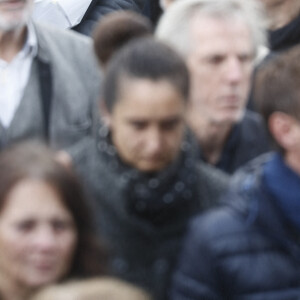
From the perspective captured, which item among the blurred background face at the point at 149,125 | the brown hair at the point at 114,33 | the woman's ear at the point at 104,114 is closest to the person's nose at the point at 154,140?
the blurred background face at the point at 149,125

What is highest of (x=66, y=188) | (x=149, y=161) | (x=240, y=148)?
(x=66, y=188)

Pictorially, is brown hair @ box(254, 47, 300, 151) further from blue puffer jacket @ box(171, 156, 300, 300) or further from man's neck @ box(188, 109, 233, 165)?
man's neck @ box(188, 109, 233, 165)

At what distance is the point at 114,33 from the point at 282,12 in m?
1.30

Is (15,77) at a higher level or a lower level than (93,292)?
lower

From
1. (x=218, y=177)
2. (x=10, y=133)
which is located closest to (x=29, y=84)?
(x=10, y=133)

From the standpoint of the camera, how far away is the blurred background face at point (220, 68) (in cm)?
385

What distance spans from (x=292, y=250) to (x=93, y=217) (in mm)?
546

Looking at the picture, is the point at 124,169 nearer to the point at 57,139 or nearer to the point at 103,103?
the point at 103,103

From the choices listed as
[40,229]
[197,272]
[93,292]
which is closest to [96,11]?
[197,272]

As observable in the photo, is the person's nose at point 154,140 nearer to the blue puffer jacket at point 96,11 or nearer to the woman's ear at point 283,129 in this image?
the woman's ear at point 283,129

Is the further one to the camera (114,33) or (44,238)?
(114,33)

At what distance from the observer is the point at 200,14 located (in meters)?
4.04

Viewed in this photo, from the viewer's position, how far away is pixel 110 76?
335 cm

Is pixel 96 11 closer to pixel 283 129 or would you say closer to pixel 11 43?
pixel 11 43
